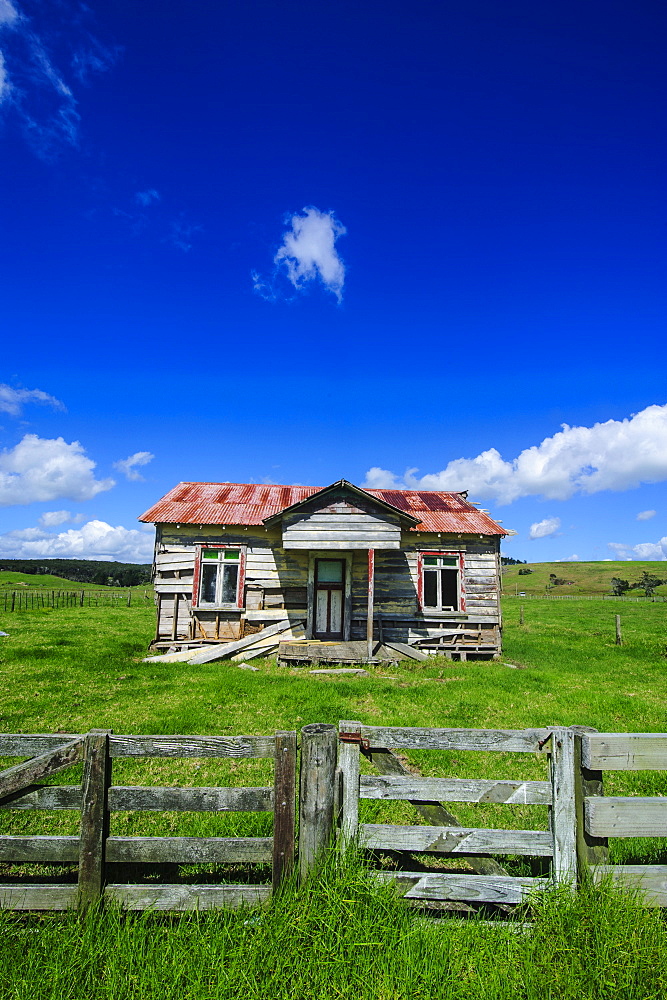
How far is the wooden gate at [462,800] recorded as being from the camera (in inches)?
142

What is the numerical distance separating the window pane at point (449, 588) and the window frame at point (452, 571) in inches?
4.4

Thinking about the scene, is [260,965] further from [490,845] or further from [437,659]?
[437,659]

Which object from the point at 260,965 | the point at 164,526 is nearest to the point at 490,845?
the point at 260,965

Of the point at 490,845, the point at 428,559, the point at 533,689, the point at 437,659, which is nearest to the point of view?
the point at 490,845

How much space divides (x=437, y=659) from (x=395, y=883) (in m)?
14.6

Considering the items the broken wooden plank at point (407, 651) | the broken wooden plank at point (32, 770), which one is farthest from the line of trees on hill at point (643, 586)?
the broken wooden plank at point (32, 770)

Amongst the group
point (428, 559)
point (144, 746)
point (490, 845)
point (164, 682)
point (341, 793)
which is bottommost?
Answer: point (164, 682)

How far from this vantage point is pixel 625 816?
144 inches

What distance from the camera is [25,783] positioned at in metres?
3.53

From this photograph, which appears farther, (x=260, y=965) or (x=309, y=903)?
(x=309, y=903)

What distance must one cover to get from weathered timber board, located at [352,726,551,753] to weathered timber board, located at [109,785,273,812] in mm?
860

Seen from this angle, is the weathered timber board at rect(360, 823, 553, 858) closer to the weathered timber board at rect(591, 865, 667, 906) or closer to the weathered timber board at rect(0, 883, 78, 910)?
the weathered timber board at rect(591, 865, 667, 906)

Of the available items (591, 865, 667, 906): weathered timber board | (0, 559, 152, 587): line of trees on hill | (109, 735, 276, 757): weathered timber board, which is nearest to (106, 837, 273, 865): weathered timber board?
(109, 735, 276, 757): weathered timber board

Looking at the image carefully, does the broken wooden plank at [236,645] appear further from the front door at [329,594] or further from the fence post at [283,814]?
the fence post at [283,814]
